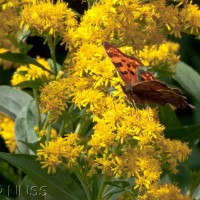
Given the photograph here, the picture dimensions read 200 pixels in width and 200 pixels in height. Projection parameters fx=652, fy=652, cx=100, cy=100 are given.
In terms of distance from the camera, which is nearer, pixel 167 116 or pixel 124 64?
pixel 124 64

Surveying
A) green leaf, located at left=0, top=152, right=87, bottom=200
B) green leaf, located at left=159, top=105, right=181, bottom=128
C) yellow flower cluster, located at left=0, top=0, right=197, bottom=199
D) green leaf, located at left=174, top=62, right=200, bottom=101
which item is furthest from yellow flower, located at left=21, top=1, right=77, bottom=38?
green leaf, located at left=174, top=62, right=200, bottom=101

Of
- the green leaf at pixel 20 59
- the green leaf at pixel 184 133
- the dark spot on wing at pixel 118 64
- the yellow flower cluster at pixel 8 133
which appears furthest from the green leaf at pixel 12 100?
the dark spot on wing at pixel 118 64

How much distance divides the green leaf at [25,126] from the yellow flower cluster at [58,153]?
0.43 m

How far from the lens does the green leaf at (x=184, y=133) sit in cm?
287

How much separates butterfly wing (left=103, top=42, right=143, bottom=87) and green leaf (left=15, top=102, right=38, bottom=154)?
2.19 feet

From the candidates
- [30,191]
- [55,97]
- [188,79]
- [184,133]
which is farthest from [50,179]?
[188,79]

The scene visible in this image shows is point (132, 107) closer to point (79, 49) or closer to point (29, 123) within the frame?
point (79, 49)

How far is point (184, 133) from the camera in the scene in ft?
9.50

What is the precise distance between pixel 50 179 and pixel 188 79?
1.26 metres

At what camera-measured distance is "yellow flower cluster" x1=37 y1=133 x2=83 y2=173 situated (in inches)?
97.0

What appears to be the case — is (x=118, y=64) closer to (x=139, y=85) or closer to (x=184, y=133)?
(x=139, y=85)

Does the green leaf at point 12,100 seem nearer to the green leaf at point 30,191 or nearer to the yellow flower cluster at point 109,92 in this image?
the yellow flower cluster at point 109,92

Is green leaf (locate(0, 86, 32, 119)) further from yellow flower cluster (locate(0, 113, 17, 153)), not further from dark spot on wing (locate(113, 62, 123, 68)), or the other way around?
dark spot on wing (locate(113, 62, 123, 68))

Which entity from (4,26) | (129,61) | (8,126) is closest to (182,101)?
(129,61)
